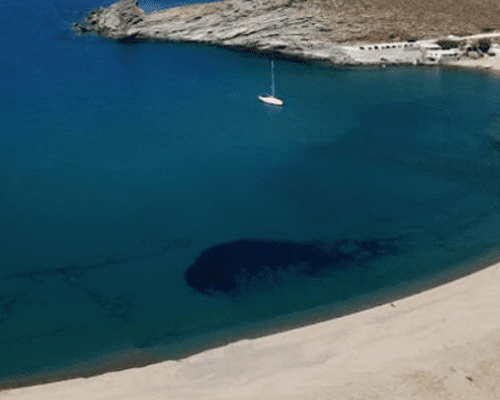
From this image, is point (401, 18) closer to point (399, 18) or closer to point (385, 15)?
point (399, 18)

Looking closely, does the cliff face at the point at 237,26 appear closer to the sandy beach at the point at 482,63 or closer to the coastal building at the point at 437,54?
the coastal building at the point at 437,54

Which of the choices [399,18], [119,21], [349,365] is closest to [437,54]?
[399,18]

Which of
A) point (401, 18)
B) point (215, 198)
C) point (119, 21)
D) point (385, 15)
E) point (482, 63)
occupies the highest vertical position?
point (119, 21)

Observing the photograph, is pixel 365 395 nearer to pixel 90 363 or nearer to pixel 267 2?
pixel 90 363

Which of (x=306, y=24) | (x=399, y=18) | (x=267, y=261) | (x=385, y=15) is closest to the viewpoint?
(x=267, y=261)

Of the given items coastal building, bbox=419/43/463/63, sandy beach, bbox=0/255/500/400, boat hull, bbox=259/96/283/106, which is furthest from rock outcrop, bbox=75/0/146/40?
sandy beach, bbox=0/255/500/400

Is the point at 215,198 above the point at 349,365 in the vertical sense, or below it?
above
